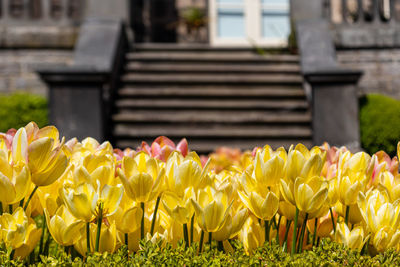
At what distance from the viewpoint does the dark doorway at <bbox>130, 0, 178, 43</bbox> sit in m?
10.0

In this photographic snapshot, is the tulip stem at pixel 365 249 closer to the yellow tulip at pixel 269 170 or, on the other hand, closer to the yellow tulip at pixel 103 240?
the yellow tulip at pixel 269 170

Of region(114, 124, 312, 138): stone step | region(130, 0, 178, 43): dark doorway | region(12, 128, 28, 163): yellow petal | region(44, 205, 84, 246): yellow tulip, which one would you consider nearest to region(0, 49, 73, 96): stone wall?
region(114, 124, 312, 138): stone step

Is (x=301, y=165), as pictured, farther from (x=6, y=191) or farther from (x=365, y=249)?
(x=6, y=191)

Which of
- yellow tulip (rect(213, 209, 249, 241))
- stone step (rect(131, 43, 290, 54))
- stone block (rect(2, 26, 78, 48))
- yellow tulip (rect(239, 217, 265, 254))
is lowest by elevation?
yellow tulip (rect(239, 217, 265, 254))

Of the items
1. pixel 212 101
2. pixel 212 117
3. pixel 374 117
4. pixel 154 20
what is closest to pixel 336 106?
pixel 374 117

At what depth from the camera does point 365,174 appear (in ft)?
3.80

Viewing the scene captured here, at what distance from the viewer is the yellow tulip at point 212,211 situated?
0.92 metres

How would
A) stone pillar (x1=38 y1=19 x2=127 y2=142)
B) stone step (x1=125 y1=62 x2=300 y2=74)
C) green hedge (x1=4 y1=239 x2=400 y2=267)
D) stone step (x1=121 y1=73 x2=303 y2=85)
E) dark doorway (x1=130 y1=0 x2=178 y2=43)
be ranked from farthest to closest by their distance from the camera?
1. dark doorway (x1=130 y1=0 x2=178 y2=43)
2. stone step (x1=125 y1=62 x2=300 y2=74)
3. stone step (x1=121 y1=73 x2=303 y2=85)
4. stone pillar (x1=38 y1=19 x2=127 y2=142)
5. green hedge (x1=4 y1=239 x2=400 y2=267)

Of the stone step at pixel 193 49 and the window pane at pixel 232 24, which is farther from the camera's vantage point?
the window pane at pixel 232 24

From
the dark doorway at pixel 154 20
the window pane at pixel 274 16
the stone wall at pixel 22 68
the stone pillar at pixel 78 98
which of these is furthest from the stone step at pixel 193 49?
the window pane at pixel 274 16

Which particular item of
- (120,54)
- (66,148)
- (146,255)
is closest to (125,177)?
(146,255)

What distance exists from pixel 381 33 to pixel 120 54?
4160 mm

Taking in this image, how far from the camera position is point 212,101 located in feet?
20.7

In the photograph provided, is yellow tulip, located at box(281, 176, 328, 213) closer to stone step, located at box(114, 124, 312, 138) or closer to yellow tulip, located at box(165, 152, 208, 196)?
yellow tulip, located at box(165, 152, 208, 196)
